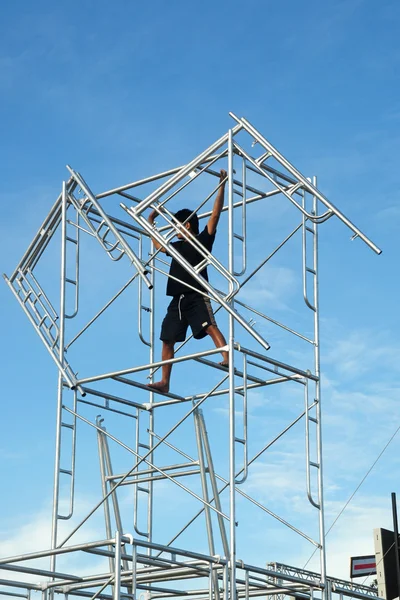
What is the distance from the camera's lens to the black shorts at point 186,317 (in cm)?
1315

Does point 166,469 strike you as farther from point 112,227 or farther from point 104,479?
point 112,227

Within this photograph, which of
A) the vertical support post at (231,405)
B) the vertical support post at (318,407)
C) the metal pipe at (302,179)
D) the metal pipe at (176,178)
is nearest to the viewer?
the vertical support post at (231,405)

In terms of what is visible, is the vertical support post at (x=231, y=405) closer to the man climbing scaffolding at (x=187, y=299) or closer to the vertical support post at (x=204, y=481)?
the man climbing scaffolding at (x=187, y=299)

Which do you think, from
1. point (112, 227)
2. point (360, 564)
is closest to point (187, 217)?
point (112, 227)

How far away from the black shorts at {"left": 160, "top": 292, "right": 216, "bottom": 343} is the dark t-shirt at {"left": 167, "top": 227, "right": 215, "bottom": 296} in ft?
0.34

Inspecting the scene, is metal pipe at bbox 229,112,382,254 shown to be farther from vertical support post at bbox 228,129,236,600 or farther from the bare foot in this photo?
the bare foot

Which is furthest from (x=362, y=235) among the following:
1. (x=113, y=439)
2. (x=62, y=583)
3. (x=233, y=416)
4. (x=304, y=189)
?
(x=62, y=583)

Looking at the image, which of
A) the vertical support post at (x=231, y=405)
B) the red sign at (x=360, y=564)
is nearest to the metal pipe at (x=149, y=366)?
the vertical support post at (x=231, y=405)

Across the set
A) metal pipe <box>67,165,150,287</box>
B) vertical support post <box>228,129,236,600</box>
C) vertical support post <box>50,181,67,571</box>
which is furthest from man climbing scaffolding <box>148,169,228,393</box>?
vertical support post <box>50,181,67,571</box>

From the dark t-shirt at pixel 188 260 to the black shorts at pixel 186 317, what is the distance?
104mm

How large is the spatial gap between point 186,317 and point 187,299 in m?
0.22

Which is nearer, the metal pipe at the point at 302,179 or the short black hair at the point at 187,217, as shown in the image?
the metal pipe at the point at 302,179

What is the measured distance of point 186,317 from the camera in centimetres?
1344

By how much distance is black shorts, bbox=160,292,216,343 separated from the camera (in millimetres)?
13148
